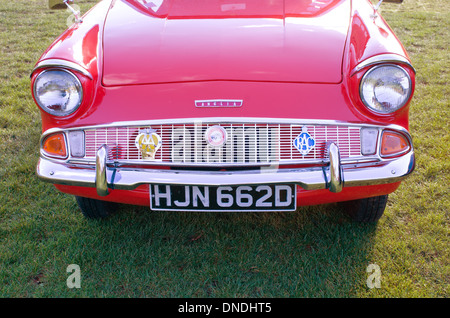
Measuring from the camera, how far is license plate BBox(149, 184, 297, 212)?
2.05m

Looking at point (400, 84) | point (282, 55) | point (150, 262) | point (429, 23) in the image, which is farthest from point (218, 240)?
point (429, 23)

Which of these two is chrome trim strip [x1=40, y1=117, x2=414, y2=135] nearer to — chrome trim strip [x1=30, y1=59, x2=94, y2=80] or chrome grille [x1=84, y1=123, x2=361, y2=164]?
chrome grille [x1=84, y1=123, x2=361, y2=164]

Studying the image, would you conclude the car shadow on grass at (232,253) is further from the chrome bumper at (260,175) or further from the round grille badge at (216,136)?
the round grille badge at (216,136)

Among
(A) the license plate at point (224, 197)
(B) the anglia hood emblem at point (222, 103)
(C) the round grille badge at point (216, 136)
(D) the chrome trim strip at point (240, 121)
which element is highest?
(B) the anglia hood emblem at point (222, 103)

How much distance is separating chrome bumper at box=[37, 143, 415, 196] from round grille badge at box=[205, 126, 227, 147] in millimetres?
126

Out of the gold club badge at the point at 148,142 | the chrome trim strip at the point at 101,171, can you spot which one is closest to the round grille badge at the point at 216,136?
the gold club badge at the point at 148,142

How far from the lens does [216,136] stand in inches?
79.6

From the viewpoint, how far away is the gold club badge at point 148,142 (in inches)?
81.0

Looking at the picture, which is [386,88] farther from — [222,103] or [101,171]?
[101,171]

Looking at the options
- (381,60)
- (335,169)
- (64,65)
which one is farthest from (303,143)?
(64,65)

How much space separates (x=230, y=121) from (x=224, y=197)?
338mm

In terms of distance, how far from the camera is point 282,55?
221cm

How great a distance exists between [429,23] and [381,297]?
5.42 metres

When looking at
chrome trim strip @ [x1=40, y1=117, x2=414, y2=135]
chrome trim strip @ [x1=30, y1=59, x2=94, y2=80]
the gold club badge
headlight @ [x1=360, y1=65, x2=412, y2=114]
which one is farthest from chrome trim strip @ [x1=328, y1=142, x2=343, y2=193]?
chrome trim strip @ [x1=30, y1=59, x2=94, y2=80]
